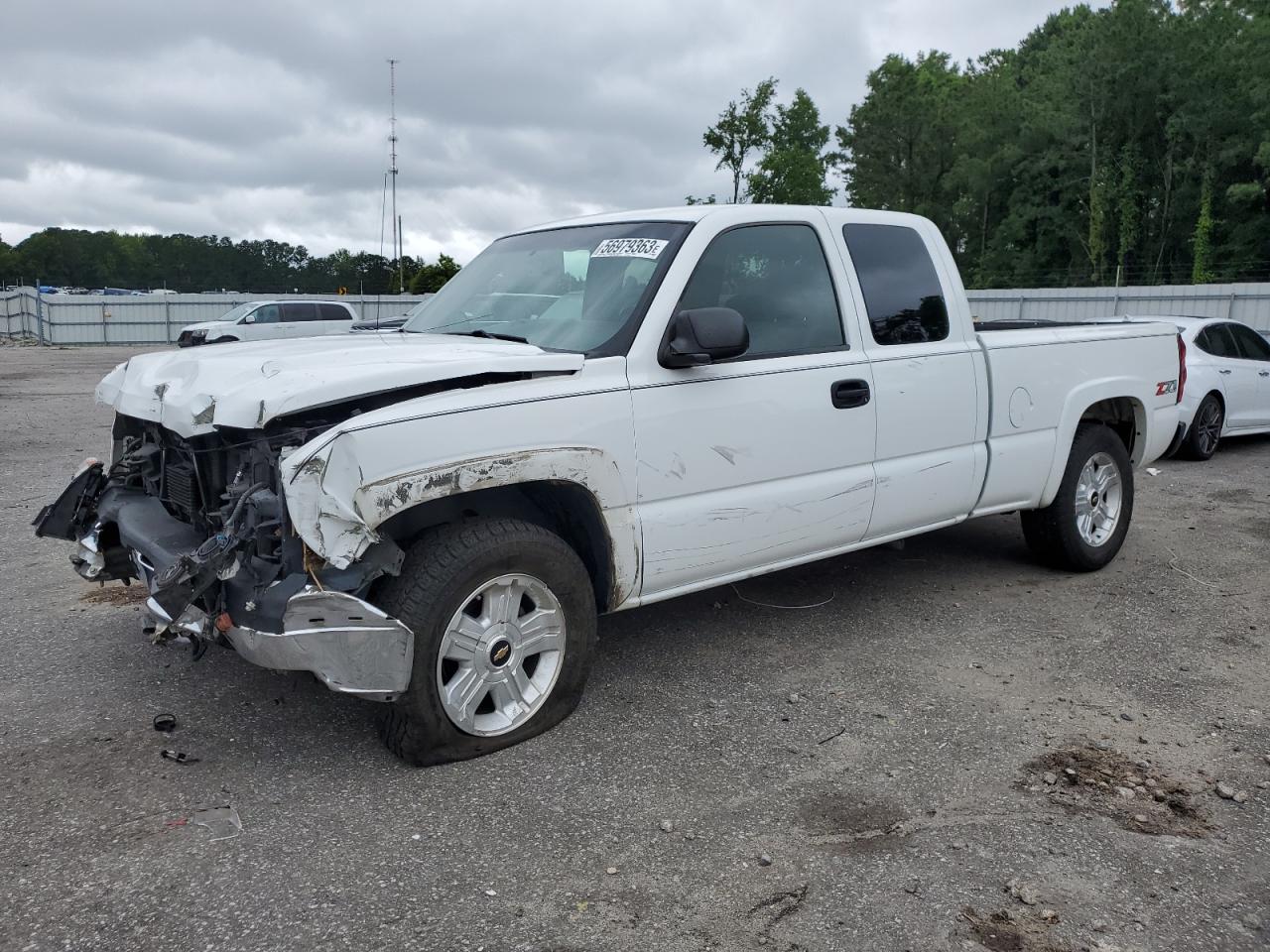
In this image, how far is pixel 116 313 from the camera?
1489 inches

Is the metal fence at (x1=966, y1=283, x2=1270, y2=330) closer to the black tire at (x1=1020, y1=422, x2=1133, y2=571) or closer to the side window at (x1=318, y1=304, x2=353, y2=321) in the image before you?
the black tire at (x1=1020, y1=422, x2=1133, y2=571)

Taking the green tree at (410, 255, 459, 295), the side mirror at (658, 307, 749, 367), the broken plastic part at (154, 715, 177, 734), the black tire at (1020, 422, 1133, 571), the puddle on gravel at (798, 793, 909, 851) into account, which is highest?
the green tree at (410, 255, 459, 295)

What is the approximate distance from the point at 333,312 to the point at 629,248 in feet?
77.0

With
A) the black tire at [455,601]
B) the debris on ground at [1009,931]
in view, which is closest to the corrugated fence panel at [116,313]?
the black tire at [455,601]

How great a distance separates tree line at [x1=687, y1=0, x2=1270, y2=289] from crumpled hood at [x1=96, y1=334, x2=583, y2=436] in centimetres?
2759

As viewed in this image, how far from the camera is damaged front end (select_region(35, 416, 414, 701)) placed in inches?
126

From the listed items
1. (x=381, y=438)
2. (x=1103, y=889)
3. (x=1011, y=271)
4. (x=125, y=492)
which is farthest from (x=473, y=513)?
(x=1011, y=271)

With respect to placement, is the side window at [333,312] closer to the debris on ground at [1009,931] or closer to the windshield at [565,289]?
the windshield at [565,289]

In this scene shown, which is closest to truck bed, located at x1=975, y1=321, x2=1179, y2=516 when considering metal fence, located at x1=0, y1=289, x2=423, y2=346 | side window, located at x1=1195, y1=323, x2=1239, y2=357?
side window, located at x1=1195, y1=323, x2=1239, y2=357

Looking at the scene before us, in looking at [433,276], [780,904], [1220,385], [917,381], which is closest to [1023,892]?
[780,904]

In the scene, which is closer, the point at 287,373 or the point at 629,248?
the point at 287,373

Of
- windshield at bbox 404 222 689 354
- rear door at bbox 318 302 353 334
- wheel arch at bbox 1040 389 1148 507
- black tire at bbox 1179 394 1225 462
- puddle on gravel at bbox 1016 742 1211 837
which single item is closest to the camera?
puddle on gravel at bbox 1016 742 1211 837

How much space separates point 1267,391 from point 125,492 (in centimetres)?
1130

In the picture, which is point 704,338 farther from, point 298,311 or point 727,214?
point 298,311
